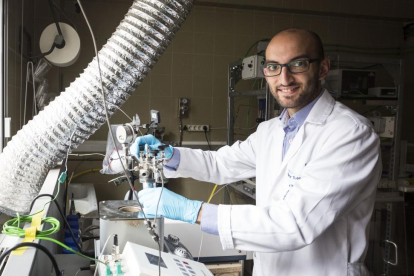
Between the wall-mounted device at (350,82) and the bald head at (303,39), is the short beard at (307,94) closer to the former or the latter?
the bald head at (303,39)

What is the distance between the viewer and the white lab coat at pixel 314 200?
111 cm

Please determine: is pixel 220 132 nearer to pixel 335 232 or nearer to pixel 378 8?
pixel 378 8

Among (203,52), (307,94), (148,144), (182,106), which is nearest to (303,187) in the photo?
(307,94)

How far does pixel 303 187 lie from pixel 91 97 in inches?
28.9

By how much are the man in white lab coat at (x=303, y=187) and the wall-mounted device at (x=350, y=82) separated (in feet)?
4.78

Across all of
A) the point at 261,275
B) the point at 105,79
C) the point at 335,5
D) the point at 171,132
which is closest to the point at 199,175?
the point at 261,275

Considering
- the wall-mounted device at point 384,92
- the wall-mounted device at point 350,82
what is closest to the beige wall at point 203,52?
the wall-mounted device at point 350,82

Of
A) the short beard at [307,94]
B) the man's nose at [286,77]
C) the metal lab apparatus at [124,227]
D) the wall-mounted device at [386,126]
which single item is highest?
the man's nose at [286,77]

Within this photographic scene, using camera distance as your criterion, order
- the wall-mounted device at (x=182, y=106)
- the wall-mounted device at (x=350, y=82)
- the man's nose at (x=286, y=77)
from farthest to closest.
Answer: the wall-mounted device at (x=182, y=106), the wall-mounted device at (x=350, y=82), the man's nose at (x=286, y=77)

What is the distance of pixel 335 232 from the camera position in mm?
1279

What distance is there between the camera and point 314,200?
1.11 m

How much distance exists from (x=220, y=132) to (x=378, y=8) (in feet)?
7.24

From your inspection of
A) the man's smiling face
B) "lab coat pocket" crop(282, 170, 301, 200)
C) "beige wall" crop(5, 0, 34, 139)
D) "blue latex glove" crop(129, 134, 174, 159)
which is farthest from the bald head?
"beige wall" crop(5, 0, 34, 139)

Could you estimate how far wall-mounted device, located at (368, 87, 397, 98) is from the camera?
2.92m
